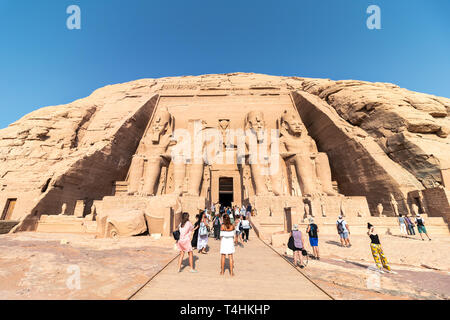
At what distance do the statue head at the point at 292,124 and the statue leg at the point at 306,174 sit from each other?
2.21 metres

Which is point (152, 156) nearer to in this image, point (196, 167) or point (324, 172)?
point (196, 167)

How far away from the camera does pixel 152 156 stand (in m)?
14.9

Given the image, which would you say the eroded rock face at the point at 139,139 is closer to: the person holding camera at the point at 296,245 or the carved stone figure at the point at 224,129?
the carved stone figure at the point at 224,129

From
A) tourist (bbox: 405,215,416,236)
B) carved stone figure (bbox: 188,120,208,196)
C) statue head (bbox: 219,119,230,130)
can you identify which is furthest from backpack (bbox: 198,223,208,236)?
statue head (bbox: 219,119,230,130)

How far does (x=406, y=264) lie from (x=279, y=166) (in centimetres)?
966

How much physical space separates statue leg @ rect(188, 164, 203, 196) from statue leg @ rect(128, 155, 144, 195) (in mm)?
3482

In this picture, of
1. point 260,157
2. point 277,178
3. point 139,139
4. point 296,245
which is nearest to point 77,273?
point 296,245

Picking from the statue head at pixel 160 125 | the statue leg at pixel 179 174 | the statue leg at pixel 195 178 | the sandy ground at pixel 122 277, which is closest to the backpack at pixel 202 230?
the sandy ground at pixel 122 277

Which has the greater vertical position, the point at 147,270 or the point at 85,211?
the point at 85,211

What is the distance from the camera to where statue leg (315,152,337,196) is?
1404cm

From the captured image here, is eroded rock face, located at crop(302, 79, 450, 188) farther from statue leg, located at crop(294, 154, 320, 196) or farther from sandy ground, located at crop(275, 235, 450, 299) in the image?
sandy ground, located at crop(275, 235, 450, 299)
